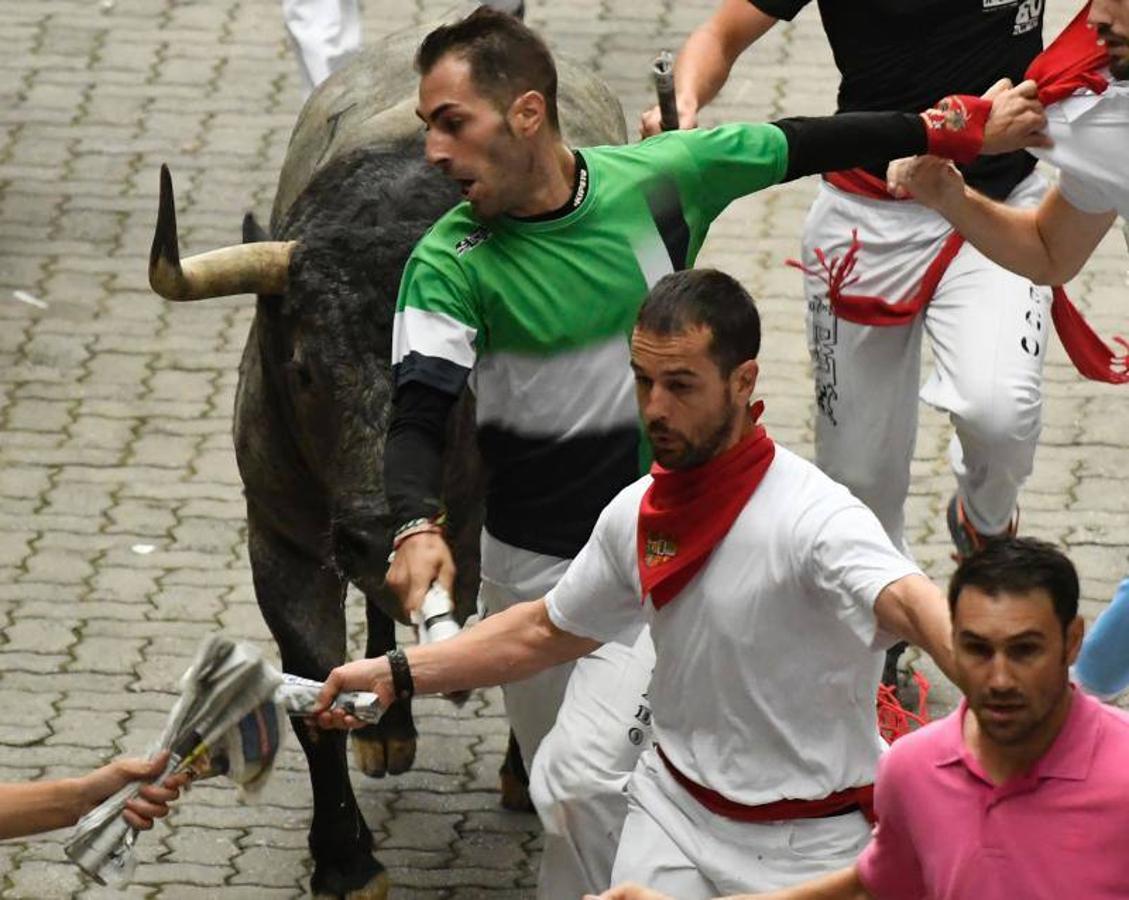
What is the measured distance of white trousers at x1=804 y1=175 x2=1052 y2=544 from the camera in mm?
7836

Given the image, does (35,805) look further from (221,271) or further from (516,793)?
(516,793)

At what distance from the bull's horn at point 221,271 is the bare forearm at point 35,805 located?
188 centimetres

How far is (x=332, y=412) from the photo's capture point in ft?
24.2

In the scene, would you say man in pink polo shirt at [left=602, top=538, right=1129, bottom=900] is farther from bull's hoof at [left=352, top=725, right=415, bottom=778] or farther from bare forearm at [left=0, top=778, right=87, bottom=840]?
bull's hoof at [left=352, top=725, right=415, bottom=778]

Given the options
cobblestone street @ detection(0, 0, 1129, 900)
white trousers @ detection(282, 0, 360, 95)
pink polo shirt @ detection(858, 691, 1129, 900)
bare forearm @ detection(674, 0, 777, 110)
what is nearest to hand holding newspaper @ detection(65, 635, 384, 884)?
pink polo shirt @ detection(858, 691, 1129, 900)

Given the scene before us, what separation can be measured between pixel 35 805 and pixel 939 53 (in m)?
3.70

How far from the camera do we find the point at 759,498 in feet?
17.8

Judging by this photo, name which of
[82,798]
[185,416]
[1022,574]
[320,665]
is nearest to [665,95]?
[320,665]

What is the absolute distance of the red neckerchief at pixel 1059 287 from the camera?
6.68 meters

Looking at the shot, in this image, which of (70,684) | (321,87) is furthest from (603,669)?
(321,87)

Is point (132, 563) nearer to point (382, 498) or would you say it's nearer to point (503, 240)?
point (382, 498)

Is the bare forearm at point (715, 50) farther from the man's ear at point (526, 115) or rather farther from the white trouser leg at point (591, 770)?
the white trouser leg at point (591, 770)

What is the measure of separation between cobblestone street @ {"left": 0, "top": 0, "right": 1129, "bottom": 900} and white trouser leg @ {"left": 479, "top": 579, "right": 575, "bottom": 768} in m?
0.85

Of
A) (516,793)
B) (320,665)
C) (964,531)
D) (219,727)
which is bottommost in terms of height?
(516,793)
